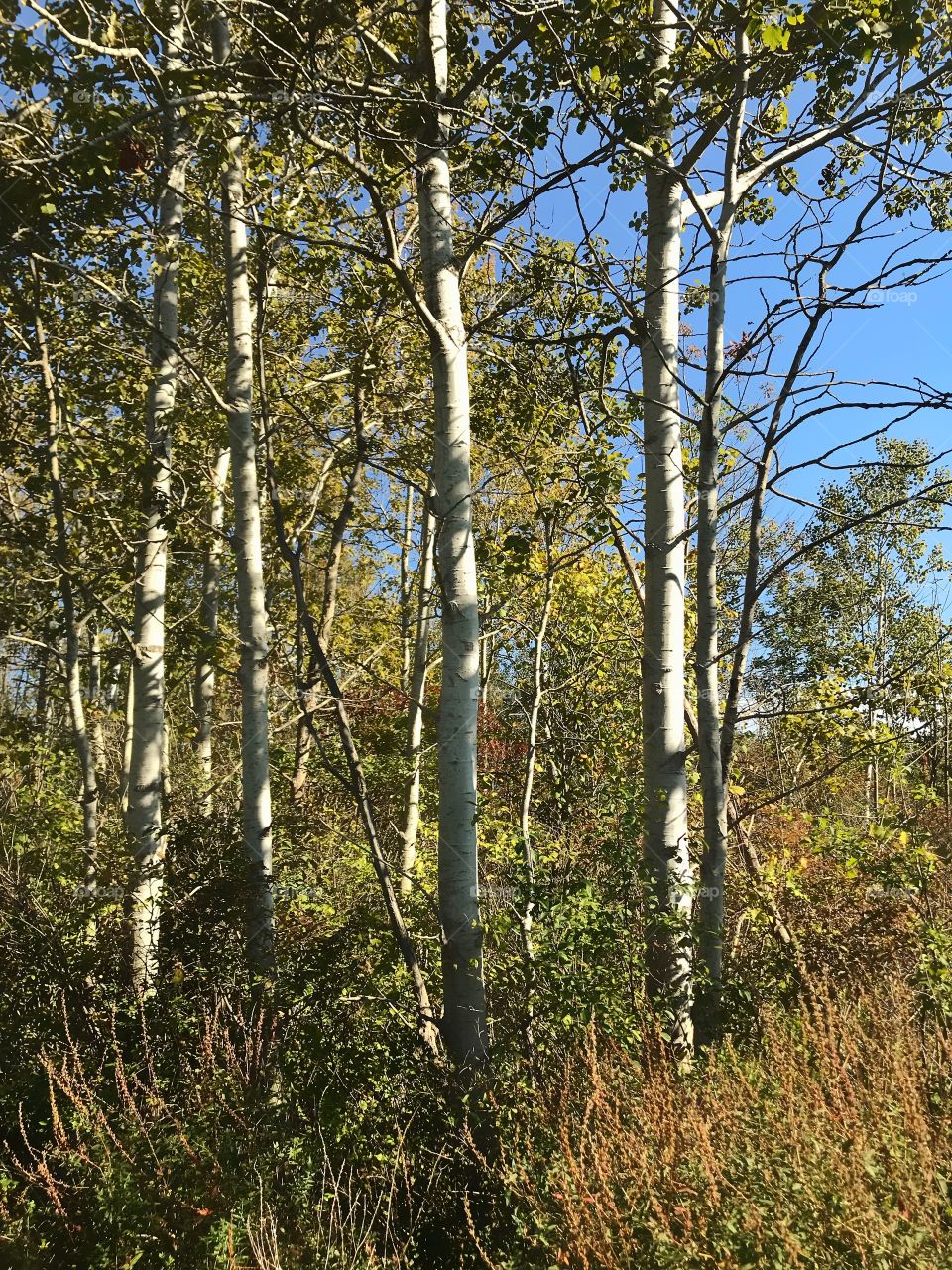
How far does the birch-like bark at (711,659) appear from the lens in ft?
13.0

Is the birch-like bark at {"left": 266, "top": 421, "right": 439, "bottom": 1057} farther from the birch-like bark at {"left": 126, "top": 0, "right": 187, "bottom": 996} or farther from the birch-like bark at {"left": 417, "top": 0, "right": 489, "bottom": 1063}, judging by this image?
the birch-like bark at {"left": 126, "top": 0, "right": 187, "bottom": 996}

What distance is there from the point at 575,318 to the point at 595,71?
2.17 metres

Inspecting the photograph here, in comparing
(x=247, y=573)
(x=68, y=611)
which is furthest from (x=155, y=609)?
(x=68, y=611)

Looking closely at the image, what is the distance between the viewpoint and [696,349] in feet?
16.0

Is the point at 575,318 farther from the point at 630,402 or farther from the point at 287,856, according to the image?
the point at 287,856

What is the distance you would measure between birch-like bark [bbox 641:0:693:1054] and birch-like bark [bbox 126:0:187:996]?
3.19m

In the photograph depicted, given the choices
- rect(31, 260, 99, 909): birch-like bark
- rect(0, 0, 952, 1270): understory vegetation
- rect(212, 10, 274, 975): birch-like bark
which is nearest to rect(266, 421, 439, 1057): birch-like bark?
rect(0, 0, 952, 1270): understory vegetation

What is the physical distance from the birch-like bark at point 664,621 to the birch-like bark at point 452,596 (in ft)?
3.44

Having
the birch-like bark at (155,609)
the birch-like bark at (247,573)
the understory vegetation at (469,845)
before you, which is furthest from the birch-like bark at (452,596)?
the birch-like bark at (155,609)

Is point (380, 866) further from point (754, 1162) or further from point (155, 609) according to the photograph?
point (155, 609)

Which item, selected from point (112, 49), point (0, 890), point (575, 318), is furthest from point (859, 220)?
point (0, 890)

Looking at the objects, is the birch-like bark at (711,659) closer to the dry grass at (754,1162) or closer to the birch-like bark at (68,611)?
the dry grass at (754,1162)

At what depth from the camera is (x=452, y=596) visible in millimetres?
3805

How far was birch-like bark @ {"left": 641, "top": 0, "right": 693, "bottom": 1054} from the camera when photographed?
3.99 metres
